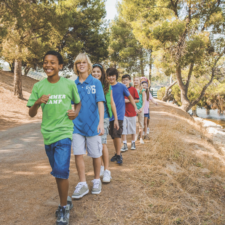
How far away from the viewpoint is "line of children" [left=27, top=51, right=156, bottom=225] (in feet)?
7.79

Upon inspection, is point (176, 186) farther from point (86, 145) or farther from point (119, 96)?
point (119, 96)

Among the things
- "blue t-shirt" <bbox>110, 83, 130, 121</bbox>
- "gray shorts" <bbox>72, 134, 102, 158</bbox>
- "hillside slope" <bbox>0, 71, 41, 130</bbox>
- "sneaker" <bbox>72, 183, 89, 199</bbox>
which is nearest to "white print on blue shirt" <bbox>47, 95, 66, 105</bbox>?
"gray shorts" <bbox>72, 134, 102, 158</bbox>

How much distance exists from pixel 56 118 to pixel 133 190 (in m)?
1.79

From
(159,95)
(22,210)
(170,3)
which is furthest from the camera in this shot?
(159,95)

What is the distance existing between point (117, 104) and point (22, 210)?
2555 mm

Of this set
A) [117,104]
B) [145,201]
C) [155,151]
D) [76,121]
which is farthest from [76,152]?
[155,151]

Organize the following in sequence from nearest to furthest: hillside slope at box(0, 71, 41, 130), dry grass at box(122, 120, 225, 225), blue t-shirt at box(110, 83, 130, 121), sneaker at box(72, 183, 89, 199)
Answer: dry grass at box(122, 120, 225, 225), sneaker at box(72, 183, 89, 199), blue t-shirt at box(110, 83, 130, 121), hillside slope at box(0, 71, 41, 130)

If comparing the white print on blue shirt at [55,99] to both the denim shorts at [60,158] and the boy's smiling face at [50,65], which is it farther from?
the denim shorts at [60,158]

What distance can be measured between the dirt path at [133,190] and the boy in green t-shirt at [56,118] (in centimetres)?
54

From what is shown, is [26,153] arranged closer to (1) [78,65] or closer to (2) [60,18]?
(1) [78,65]

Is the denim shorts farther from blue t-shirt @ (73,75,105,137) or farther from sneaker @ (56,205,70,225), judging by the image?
blue t-shirt @ (73,75,105,137)

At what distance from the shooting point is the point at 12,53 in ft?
35.7

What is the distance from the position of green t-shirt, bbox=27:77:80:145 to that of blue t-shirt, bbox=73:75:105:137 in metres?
0.57

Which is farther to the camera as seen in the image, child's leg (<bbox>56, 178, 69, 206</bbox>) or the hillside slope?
the hillside slope
